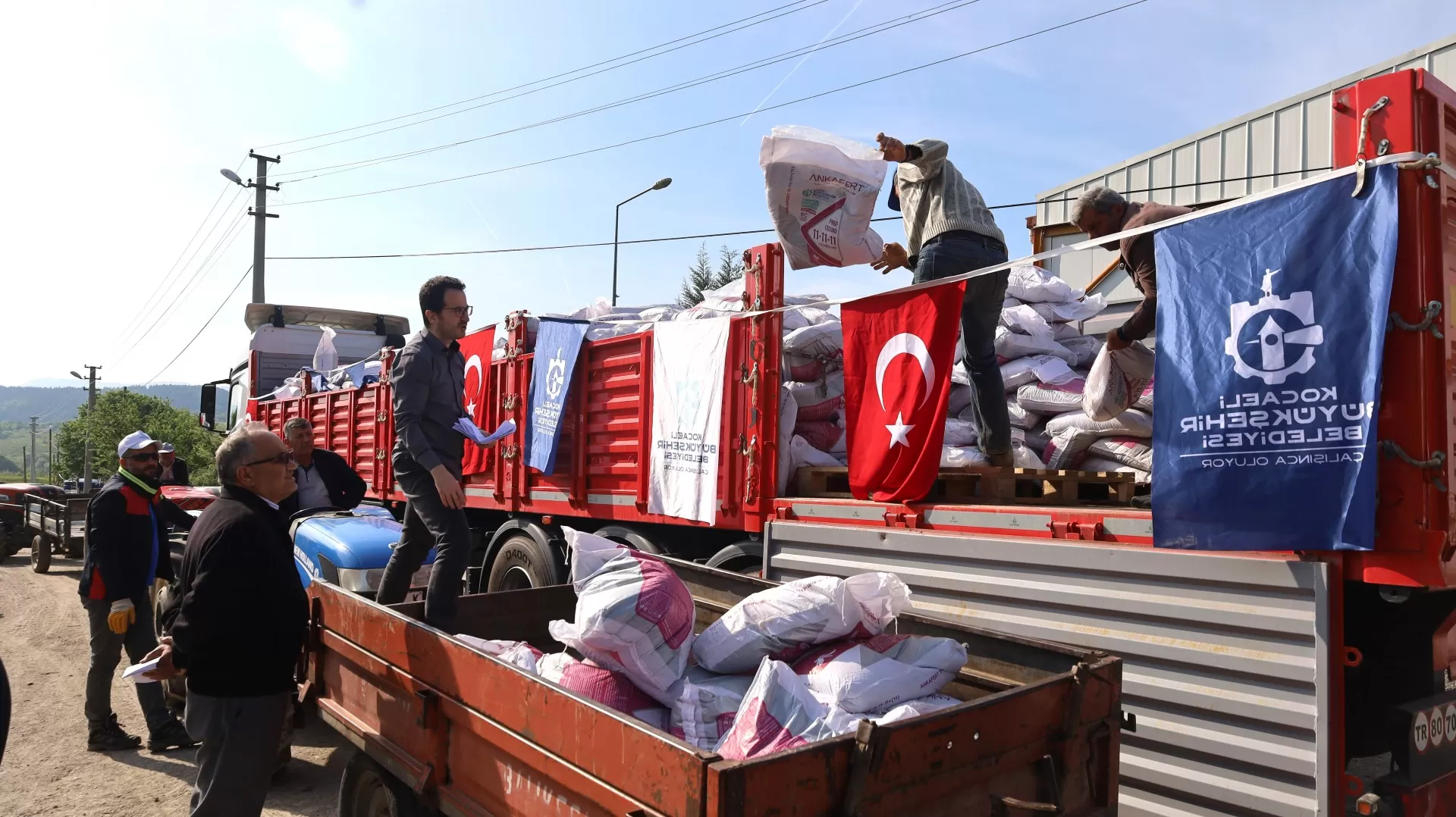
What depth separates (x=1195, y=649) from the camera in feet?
10.1

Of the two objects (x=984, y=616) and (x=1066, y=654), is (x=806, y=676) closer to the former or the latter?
(x=1066, y=654)

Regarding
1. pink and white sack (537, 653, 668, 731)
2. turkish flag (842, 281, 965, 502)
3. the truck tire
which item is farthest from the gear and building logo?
the truck tire

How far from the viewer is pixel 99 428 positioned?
5762cm

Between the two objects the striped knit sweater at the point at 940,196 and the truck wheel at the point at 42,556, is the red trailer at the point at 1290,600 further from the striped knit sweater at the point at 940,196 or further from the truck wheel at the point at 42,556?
the truck wheel at the point at 42,556

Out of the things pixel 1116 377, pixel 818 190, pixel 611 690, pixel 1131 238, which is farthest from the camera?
pixel 818 190

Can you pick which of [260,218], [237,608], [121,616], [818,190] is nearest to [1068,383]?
[818,190]

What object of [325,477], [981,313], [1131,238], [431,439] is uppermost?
[1131,238]

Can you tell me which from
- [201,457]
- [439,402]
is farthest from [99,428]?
[439,402]

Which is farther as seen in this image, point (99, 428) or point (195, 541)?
point (99, 428)

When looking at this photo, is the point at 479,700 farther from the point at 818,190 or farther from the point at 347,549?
the point at 347,549

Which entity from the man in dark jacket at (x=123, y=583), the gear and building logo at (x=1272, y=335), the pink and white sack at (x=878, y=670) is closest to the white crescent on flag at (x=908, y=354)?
the gear and building logo at (x=1272, y=335)

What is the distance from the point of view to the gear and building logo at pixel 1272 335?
9.46 ft

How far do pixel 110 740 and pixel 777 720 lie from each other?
4914 mm

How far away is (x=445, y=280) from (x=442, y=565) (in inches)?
48.7
